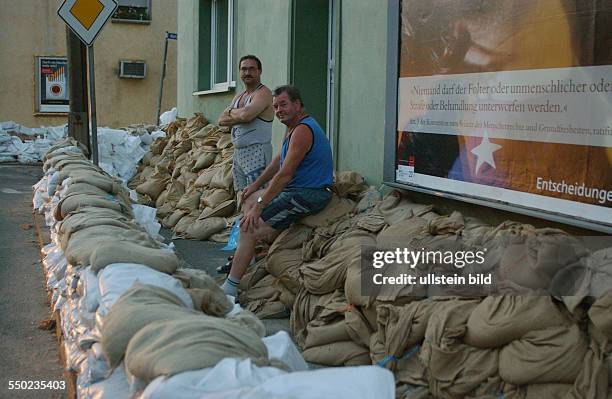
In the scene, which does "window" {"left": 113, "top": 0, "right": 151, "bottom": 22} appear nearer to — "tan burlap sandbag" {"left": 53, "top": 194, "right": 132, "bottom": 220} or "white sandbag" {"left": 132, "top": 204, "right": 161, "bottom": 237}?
"white sandbag" {"left": 132, "top": 204, "right": 161, "bottom": 237}

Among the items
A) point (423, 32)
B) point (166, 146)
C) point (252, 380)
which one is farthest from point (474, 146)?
point (166, 146)

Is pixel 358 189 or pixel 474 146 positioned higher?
pixel 474 146

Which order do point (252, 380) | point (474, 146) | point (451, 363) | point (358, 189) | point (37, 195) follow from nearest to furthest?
point (252, 380), point (451, 363), point (474, 146), point (358, 189), point (37, 195)

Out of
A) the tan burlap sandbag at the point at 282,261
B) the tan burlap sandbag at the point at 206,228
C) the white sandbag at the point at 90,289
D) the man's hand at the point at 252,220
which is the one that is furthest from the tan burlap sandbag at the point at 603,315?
the tan burlap sandbag at the point at 206,228

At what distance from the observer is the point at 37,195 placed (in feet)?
31.3

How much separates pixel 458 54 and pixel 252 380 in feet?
12.3

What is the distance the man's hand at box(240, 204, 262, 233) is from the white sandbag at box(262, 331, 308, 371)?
3566 millimetres

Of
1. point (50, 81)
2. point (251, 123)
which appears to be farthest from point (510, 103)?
point (50, 81)

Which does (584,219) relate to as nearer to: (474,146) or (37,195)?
(474,146)

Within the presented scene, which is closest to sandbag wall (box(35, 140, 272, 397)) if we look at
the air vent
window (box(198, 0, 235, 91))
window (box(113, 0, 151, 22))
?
window (box(198, 0, 235, 91))

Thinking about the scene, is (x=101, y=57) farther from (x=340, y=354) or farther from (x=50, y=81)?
(x=340, y=354)

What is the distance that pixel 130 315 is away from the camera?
8.54 feet

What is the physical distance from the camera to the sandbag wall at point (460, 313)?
3529 millimetres

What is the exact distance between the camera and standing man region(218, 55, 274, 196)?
7.23m
